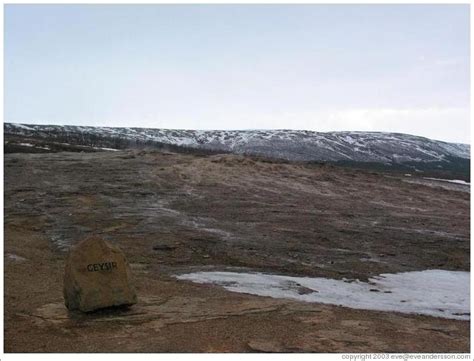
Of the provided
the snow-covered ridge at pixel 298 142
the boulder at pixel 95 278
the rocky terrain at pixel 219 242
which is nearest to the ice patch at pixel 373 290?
the rocky terrain at pixel 219 242

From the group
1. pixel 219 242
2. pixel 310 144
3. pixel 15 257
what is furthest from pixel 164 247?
pixel 310 144

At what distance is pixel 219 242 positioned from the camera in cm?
1989

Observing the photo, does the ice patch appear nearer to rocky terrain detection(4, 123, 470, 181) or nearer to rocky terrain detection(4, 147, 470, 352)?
rocky terrain detection(4, 147, 470, 352)

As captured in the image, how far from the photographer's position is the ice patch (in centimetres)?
1258

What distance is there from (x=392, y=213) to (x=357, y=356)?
66.9 feet

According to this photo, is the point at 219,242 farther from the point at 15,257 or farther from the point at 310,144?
the point at 310,144

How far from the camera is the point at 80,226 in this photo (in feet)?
71.8

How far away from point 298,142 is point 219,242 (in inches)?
5452

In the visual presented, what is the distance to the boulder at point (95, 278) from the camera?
10164 mm

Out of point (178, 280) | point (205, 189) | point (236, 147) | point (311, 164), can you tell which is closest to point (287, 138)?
point (236, 147)

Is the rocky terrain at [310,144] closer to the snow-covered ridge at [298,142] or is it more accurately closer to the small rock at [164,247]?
the snow-covered ridge at [298,142]

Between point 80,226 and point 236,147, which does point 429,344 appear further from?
point 236,147

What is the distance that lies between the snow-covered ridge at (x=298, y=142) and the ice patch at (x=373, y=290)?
120 m

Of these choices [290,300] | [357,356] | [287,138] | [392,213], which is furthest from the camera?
[287,138]
